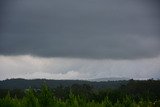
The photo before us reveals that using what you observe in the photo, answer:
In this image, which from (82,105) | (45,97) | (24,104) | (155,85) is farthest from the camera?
(155,85)

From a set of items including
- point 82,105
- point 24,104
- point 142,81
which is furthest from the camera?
point 142,81

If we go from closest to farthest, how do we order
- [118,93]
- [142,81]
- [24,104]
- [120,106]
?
[24,104] → [120,106] → [118,93] → [142,81]

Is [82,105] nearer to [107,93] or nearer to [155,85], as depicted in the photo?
[107,93]

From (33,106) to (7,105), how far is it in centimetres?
599

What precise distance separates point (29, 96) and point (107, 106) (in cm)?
1691

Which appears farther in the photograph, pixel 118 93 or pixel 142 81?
pixel 142 81

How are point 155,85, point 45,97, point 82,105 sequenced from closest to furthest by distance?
point 45,97 → point 82,105 → point 155,85

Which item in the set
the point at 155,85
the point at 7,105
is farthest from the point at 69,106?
the point at 155,85

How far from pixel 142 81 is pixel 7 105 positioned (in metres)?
110

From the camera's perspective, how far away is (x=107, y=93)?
11494 centimetres

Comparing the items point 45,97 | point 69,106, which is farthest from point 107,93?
point 45,97

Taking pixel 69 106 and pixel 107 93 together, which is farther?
pixel 107 93

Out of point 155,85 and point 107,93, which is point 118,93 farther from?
point 155,85

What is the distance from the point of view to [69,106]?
57531 millimetres
